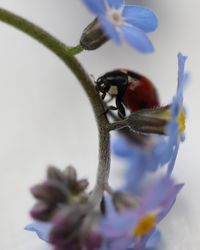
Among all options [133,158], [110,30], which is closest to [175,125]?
[110,30]

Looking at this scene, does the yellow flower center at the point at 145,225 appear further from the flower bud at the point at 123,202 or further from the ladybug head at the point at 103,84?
the ladybug head at the point at 103,84

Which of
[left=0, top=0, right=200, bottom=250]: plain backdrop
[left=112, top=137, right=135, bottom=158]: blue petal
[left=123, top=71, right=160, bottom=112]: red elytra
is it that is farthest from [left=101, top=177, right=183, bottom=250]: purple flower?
[left=0, top=0, right=200, bottom=250]: plain backdrop

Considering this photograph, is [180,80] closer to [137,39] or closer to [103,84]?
[137,39]

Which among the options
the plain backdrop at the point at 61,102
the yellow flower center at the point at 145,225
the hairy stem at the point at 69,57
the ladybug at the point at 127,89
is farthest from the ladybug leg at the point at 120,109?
the plain backdrop at the point at 61,102

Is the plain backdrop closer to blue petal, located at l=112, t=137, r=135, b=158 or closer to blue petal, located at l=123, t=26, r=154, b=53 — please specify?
blue petal, located at l=112, t=137, r=135, b=158

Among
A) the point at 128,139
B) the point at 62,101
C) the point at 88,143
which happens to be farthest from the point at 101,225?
the point at 62,101
